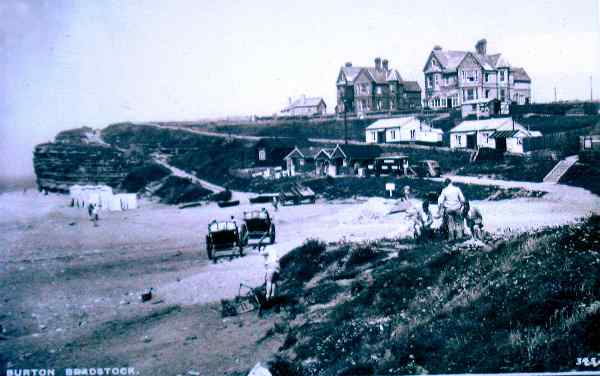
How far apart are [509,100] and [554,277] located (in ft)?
100

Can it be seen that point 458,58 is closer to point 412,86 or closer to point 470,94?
point 470,94

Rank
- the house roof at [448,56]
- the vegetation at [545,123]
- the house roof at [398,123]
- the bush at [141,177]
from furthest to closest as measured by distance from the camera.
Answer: the bush at [141,177] → the house roof at [398,123] → the vegetation at [545,123] → the house roof at [448,56]

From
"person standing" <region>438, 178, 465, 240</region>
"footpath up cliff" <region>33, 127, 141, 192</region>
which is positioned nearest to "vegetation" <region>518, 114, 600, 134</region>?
"person standing" <region>438, 178, 465, 240</region>

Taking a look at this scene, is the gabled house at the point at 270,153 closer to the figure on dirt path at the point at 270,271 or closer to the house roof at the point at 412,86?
the house roof at the point at 412,86

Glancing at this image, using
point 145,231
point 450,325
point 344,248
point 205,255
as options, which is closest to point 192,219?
point 145,231

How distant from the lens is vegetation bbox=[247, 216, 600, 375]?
235 inches

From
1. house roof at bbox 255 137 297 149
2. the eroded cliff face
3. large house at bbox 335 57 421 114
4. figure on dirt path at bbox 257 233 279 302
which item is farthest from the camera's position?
large house at bbox 335 57 421 114

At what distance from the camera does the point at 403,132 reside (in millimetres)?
35250

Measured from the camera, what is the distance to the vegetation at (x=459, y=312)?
5.97 m

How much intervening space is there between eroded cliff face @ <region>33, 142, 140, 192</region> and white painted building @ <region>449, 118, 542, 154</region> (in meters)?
28.0

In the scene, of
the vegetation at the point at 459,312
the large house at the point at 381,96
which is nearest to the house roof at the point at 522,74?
the vegetation at the point at 459,312

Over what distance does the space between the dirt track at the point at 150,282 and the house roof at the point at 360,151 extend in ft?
17.7

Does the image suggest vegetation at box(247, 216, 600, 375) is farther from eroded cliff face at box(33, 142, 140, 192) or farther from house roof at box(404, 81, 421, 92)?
eroded cliff face at box(33, 142, 140, 192)

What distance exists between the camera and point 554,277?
7.05 m
